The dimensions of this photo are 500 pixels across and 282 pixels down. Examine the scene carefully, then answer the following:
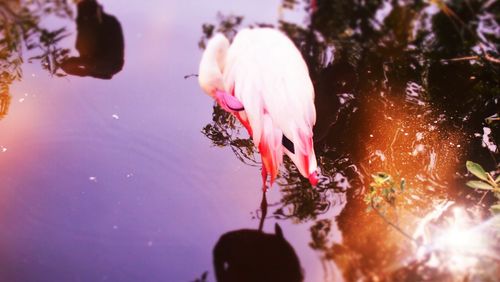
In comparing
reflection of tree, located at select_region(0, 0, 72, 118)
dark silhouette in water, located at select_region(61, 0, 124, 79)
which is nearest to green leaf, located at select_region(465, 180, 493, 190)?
dark silhouette in water, located at select_region(61, 0, 124, 79)

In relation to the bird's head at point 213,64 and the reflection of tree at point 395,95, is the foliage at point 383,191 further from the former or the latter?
the bird's head at point 213,64

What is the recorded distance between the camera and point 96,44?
1.00 metres

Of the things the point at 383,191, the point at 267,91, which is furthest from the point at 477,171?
the point at 267,91

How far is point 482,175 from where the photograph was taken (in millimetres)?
789

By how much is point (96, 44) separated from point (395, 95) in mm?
884

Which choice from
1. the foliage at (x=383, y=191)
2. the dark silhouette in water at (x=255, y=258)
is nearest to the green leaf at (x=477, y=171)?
the foliage at (x=383, y=191)

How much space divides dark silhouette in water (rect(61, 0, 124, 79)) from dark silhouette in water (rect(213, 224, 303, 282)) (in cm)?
60

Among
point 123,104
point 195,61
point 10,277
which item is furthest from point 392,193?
point 10,277

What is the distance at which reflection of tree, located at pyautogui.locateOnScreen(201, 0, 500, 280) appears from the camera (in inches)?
33.4

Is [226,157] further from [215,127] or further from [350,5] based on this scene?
[350,5]

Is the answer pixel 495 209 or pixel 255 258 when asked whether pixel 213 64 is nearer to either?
pixel 255 258

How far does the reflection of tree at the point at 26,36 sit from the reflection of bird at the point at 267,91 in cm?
49

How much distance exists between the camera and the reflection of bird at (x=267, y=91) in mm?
843

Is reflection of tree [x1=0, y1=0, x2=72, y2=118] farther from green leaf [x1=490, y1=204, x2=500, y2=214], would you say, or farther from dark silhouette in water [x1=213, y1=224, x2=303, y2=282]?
green leaf [x1=490, y1=204, x2=500, y2=214]
